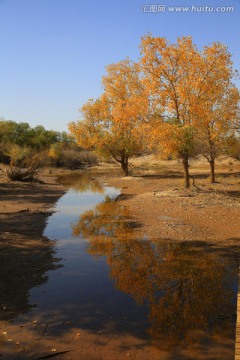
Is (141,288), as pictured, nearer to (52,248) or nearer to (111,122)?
(52,248)

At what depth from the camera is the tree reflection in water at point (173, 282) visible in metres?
5.90

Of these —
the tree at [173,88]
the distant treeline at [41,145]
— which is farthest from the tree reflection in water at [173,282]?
the distant treeline at [41,145]

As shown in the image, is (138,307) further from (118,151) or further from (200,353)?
(118,151)

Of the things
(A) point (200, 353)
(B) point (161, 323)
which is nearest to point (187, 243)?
(B) point (161, 323)

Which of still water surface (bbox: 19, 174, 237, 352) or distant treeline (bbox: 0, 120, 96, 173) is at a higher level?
distant treeline (bbox: 0, 120, 96, 173)

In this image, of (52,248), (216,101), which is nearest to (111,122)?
(216,101)

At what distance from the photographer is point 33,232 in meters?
12.6

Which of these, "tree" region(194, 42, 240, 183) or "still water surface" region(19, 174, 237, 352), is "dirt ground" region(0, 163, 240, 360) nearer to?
"still water surface" region(19, 174, 237, 352)

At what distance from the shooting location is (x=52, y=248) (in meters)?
10.8

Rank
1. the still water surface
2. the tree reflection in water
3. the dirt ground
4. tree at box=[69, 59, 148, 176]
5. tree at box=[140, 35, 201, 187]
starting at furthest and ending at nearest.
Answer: tree at box=[69, 59, 148, 176]
tree at box=[140, 35, 201, 187]
the still water surface
the tree reflection in water
the dirt ground

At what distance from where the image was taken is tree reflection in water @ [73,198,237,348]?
19.4 feet

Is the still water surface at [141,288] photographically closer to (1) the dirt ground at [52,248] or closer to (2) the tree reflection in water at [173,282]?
(2) the tree reflection in water at [173,282]

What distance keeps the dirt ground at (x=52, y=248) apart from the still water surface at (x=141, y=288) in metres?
0.33

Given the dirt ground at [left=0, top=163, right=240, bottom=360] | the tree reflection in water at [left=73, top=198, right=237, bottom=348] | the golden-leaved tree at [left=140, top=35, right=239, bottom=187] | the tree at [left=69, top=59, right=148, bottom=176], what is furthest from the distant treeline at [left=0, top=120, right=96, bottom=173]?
the tree reflection in water at [left=73, top=198, right=237, bottom=348]
